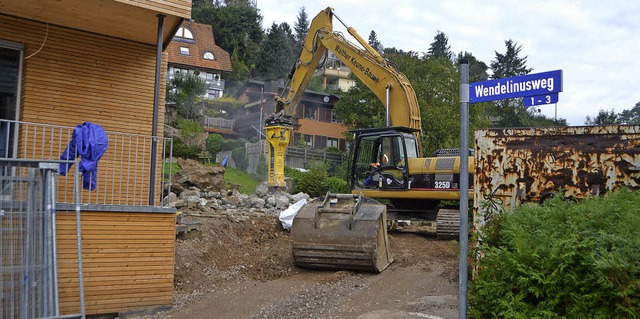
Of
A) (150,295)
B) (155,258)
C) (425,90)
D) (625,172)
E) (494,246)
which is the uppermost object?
(425,90)

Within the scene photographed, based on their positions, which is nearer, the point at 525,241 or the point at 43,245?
the point at 525,241

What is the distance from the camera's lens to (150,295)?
26.3 feet

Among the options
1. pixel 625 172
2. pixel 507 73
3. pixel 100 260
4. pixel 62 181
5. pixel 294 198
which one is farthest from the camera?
pixel 507 73

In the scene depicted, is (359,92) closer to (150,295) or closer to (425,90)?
(425,90)

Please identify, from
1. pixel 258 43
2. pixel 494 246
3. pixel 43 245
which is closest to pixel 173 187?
pixel 43 245

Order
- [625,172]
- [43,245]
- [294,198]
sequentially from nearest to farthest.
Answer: [625,172] → [43,245] → [294,198]

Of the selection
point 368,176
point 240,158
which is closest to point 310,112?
point 240,158

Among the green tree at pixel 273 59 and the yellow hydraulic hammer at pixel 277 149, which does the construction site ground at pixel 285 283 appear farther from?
the green tree at pixel 273 59

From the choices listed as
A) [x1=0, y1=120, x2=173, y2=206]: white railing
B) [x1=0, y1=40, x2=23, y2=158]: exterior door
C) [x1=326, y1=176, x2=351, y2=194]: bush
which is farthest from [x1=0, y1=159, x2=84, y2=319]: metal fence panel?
[x1=326, y1=176, x2=351, y2=194]: bush

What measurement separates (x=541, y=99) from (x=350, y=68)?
12.8 meters

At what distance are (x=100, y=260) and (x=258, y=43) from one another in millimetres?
62840

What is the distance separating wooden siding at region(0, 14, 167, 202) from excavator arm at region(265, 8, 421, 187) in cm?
727

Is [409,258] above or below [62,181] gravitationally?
below

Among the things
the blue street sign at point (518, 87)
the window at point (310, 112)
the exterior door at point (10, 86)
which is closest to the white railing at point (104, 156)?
the exterior door at point (10, 86)
